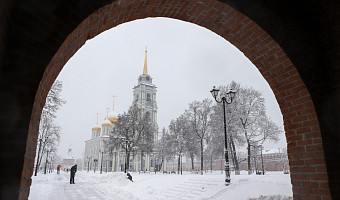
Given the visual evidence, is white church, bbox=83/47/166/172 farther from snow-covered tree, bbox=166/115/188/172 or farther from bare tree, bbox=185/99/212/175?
bare tree, bbox=185/99/212/175

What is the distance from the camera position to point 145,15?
394 cm

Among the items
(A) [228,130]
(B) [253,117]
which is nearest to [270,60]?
(A) [228,130]

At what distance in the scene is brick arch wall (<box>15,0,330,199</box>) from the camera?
3281 mm

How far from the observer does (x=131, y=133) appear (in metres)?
34.9

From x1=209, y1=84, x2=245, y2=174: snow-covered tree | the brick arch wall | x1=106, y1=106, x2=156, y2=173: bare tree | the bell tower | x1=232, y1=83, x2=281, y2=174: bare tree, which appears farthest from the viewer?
the bell tower

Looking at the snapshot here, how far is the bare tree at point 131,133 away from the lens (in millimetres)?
34000

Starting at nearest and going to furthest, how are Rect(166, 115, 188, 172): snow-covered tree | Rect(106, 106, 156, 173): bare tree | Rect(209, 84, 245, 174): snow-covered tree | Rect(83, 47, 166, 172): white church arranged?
Rect(209, 84, 245, 174): snow-covered tree → Rect(106, 106, 156, 173): bare tree → Rect(166, 115, 188, 172): snow-covered tree → Rect(83, 47, 166, 172): white church

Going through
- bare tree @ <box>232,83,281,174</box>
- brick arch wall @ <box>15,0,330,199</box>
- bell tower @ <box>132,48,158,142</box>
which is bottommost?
brick arch wall @ <box>15,0,330,199</box>

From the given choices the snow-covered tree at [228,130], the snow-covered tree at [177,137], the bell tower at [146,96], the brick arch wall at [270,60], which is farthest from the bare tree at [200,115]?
the bell tower at [146,96]

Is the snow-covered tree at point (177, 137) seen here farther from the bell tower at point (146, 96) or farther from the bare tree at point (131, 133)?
the bell tower at point (146, 96)

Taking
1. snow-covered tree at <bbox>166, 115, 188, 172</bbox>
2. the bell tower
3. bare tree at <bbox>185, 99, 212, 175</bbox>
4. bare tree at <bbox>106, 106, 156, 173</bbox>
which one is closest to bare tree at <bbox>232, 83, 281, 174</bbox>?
bare tree at <bbox>185, 99, 212, 175</bbox>

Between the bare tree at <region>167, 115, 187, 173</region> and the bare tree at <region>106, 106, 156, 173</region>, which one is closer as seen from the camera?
the bare tree at <region>106, 106, 156, 173</region>

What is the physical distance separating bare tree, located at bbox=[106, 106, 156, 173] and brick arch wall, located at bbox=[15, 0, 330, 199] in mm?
30592

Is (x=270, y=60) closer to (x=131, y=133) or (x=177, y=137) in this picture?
(x=131, y=133)
